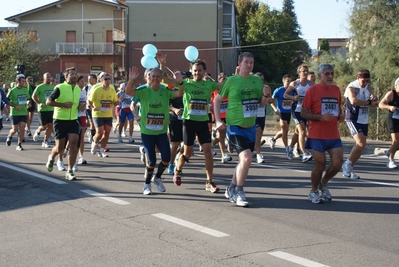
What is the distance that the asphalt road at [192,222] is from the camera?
20.1 ft

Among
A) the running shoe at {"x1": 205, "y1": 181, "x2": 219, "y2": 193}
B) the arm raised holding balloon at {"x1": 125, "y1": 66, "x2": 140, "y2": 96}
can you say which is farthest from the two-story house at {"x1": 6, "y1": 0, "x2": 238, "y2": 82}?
the arm raised holding balloon at {"x1": 125, "y1": 66, "x2": 140, "y2": 96}

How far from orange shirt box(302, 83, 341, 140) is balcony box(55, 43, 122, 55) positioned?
4945 cm

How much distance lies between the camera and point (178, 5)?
163 ft

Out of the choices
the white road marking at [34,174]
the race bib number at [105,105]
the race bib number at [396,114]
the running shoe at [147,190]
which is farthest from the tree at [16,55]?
the running shoe at [147,190]

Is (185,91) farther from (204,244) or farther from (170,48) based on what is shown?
(170,48)

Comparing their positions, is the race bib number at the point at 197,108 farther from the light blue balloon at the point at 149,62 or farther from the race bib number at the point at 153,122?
the light blue balloon at the point at 149,62

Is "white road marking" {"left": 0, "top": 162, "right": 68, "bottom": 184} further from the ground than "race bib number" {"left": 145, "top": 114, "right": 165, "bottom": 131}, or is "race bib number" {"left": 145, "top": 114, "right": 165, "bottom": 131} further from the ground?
"race bib number" {"left": 145, "top": 114, "right": 165, "bottom": 131}

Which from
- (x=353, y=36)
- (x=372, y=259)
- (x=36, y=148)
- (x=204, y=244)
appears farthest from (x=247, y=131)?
(x=353, y=36)

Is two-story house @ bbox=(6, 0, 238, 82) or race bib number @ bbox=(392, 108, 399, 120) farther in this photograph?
two-story house @ bbox=(6, 0, 238, 82)

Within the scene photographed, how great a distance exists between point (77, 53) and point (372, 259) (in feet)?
176

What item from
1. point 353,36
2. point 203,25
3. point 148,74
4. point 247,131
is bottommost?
point 247,131

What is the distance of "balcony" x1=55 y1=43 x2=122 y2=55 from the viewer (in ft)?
188

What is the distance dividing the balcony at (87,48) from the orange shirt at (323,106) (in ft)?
162

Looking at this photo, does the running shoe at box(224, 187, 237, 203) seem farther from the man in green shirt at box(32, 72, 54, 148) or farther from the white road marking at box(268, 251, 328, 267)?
the man in green shirt at box(32, 72, 54, 148)
